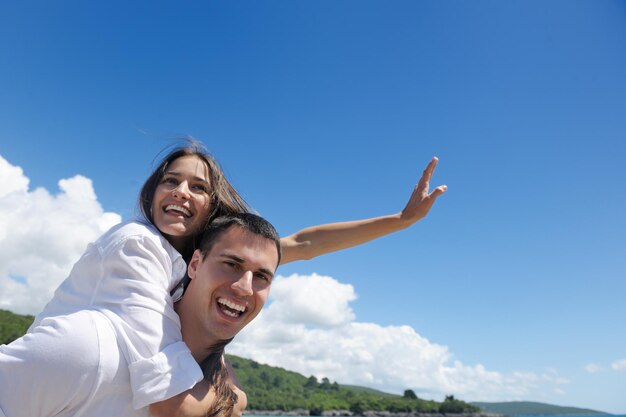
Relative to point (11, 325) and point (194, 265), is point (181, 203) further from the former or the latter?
point (11, 325)

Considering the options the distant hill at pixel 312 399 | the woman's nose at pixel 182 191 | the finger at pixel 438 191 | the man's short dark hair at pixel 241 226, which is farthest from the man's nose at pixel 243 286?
the distant hill at pixel 312 399

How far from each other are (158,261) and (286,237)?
6.90 ft

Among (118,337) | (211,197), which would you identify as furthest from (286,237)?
(118,337)

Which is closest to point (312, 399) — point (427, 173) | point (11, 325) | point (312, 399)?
point (312, 399)

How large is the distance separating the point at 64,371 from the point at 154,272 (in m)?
0.72

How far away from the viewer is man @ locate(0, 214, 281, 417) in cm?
211

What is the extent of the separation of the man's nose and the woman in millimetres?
370

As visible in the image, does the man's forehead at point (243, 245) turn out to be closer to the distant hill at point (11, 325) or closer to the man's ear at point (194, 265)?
the man's ear at point (194, 265)

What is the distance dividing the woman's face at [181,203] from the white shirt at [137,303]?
1.51 ft

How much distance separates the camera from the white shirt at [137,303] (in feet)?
7.44

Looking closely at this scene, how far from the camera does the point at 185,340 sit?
2848mm

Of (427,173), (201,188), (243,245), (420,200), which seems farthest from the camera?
(427,173)

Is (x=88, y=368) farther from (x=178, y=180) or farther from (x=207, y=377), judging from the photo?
(x=178, y=180)

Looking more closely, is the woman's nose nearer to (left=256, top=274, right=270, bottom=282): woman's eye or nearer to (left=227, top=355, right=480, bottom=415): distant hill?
(left=256, top=274, right=270, bottom=282): woman's eye
